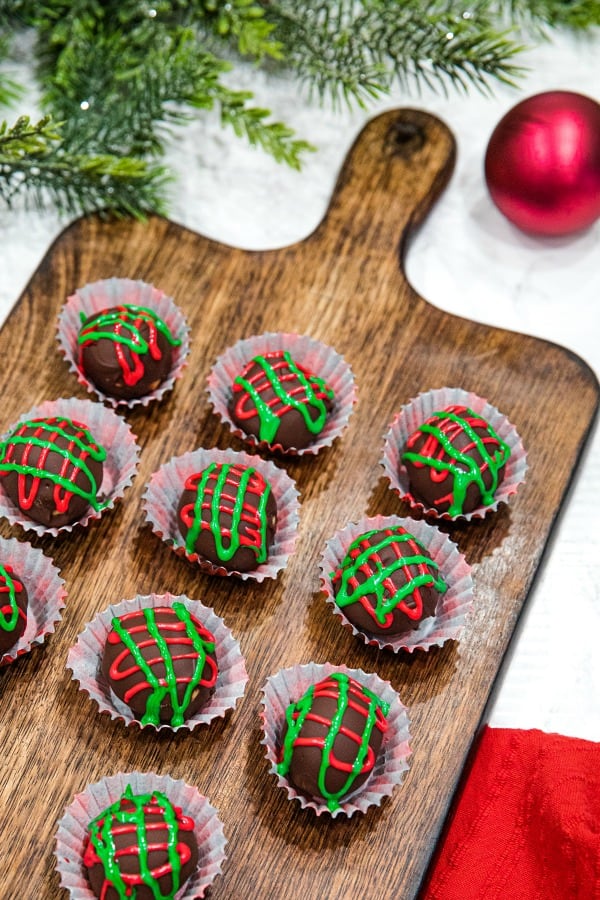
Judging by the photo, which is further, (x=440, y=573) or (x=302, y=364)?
(x=302, y=364)

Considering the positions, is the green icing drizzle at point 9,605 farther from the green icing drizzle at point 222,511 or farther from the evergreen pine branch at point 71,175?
the evergreen pine branch at point 71,175

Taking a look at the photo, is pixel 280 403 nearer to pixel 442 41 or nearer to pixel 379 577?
pixel 379 577

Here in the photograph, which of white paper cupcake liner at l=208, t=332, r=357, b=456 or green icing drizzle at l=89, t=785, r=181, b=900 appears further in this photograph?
white paper cupcake liner at l=208, t=332, r=357, b=456

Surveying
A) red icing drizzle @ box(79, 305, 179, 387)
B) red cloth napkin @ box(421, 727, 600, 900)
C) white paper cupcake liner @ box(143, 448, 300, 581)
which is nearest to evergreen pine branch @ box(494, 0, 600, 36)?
red icing drizzle @ box(79, 305, 179, 387)

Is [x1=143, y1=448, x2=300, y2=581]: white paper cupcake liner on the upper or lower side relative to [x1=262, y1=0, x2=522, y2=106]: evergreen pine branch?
lower

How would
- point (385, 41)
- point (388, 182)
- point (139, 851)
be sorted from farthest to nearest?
point (388, 182) < point (385, 41) < point (139, 851)

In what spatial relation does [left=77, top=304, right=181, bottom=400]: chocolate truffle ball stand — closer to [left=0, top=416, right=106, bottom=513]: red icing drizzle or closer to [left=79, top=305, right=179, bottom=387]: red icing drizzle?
[left=79, top=305, right=179, bottom=387]: red icing drizzle

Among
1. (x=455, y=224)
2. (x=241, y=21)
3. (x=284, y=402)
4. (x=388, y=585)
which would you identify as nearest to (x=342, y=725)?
(x=388, y=585)
